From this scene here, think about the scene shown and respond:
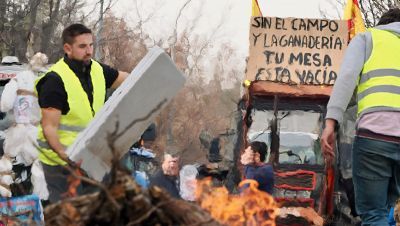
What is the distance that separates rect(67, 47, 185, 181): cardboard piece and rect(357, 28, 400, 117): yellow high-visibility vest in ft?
3.87

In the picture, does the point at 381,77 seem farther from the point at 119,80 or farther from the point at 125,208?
the point at 125,208

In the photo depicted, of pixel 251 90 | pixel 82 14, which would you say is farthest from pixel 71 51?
pixel 82 14

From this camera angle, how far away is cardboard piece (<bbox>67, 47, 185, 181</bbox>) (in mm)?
4070

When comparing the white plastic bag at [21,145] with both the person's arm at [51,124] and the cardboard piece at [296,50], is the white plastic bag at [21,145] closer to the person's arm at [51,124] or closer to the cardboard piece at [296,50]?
the cardboard piece at [296,50]

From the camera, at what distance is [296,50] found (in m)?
12.8

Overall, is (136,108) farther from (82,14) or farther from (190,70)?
(190,70)

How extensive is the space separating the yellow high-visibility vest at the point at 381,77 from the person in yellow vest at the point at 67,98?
1633mm

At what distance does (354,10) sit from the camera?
558 inches

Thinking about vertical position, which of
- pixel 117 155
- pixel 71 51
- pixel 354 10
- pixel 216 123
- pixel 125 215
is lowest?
pixel 216 123

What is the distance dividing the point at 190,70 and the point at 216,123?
30.9 ft

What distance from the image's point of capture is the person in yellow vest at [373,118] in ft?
15.4

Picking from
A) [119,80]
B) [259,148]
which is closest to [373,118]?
[119,80]

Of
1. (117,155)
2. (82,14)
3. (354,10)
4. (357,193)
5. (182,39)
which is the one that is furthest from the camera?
(182,39)

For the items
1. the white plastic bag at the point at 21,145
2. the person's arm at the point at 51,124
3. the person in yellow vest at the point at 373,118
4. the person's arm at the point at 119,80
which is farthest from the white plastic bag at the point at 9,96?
the person in yellow vest at the point at 373,118
